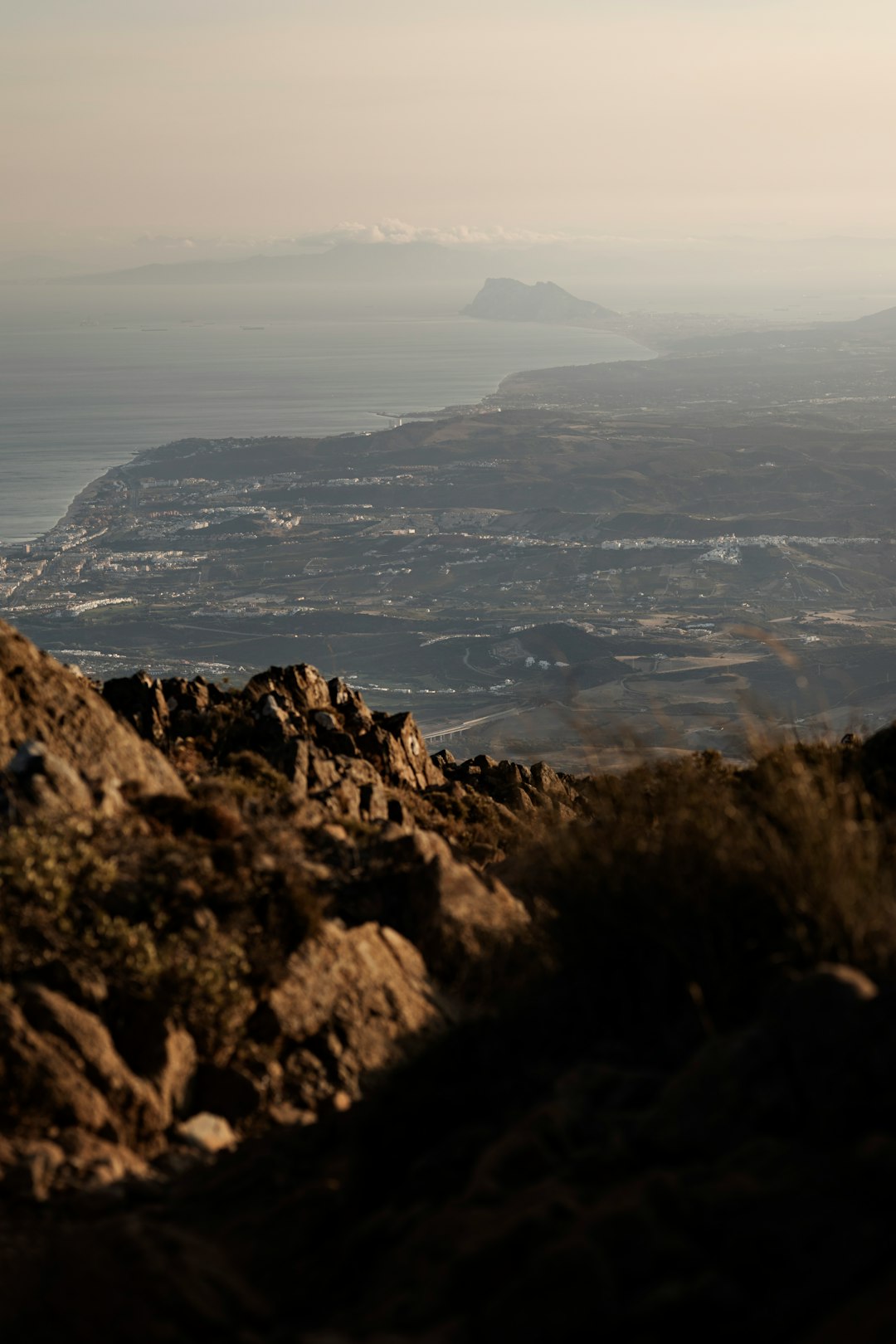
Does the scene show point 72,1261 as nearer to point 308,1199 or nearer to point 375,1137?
point 308,1199

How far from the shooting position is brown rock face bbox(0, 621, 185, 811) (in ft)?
31.0

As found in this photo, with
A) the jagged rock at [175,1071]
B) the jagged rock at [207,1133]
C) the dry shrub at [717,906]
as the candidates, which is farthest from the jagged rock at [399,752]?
the jagged rock at [207,1133]

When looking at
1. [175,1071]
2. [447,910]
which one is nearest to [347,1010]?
[175,1071]

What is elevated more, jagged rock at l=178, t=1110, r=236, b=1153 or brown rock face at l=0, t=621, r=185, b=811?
brown rock face at l=0, t=621, r=185, b=811

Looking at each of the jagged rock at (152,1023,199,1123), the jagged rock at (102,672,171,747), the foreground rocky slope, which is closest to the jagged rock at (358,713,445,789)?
the jagged rock at (102,672,171,747)

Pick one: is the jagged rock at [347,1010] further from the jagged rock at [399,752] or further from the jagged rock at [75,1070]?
the jagged rock at [399,752]

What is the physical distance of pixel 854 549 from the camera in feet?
615

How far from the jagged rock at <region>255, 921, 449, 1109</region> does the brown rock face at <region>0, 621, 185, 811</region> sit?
197cm

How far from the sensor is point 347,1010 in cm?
797

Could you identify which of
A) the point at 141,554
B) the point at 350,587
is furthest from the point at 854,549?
the point at 141,554

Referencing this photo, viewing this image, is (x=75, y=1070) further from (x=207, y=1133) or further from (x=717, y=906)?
(x=717, y=906)

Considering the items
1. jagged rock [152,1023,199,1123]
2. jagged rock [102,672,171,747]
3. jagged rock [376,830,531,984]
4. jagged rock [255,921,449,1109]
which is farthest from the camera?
jagged rock [102,672,171,747]

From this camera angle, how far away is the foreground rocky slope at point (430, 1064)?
446cm

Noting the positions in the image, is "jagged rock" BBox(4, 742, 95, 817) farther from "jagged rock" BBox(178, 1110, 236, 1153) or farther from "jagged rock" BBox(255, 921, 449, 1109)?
"jagged rock" BBox(178, 1110, 236, 1153)
